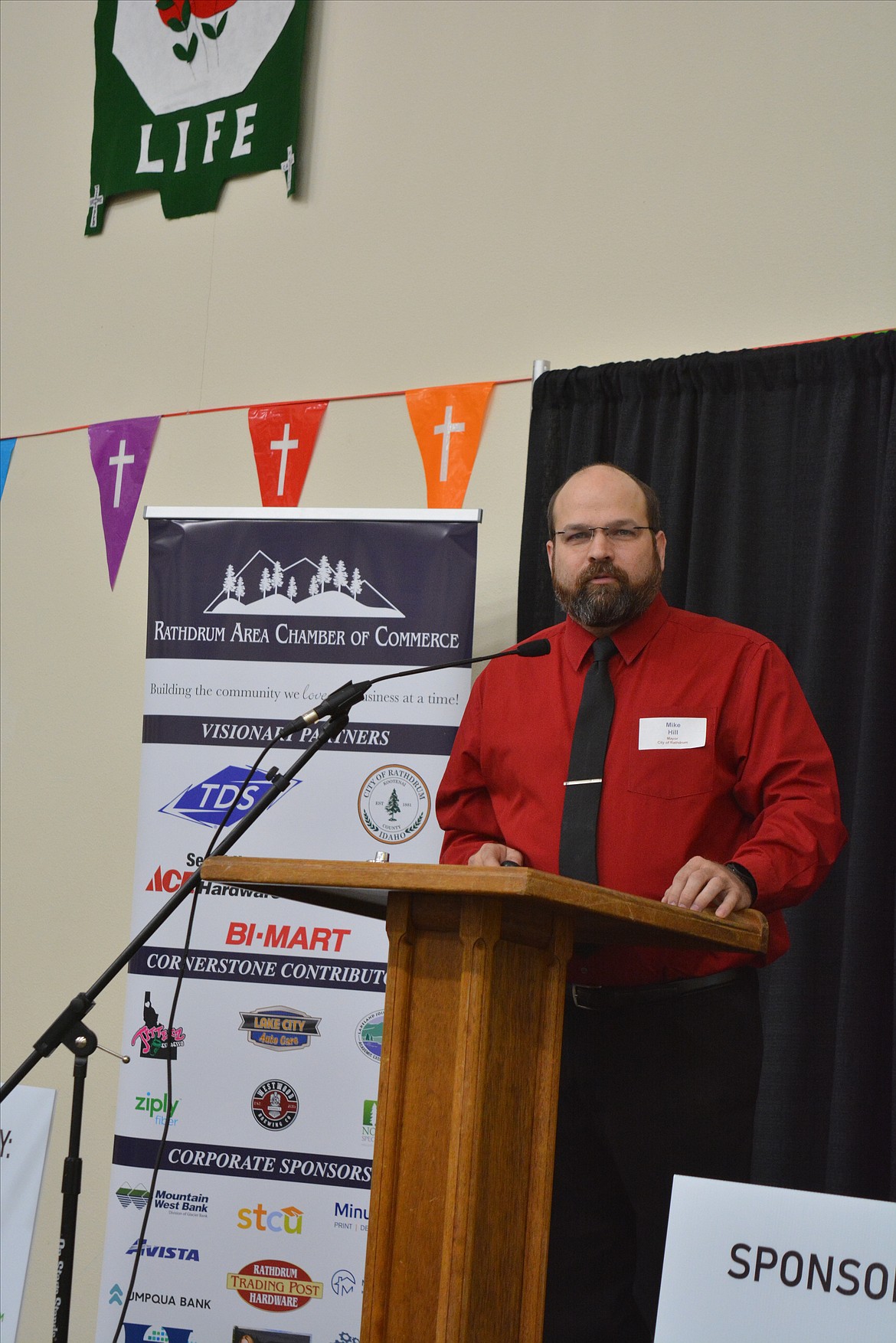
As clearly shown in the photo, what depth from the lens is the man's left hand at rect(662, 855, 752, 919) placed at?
72.7 inches

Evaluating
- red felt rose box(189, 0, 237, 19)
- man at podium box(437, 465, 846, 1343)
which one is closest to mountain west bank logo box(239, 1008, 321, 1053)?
man at podium box(437, 465, 846, 1343)

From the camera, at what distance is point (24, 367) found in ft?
14.7

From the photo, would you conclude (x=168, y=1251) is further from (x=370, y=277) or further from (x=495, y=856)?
(x=370, y=277)

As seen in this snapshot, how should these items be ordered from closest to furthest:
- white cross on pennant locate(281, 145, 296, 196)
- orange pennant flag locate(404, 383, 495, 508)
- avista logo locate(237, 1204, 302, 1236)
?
avista logo locate(237, 1204, 302, 1236)
orange pennant flag locate(404, 383, 495, 508)
white cross on pennant locate(281, 145, 296, 196)

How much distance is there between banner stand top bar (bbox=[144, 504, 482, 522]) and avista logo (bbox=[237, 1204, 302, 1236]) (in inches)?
64.3

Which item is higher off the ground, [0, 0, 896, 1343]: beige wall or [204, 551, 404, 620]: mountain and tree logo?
[0, 0, 896, 1343]: beige wall

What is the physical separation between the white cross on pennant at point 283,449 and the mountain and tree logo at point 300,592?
0.74 meters

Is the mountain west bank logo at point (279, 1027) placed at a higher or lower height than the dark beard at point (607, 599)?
lower

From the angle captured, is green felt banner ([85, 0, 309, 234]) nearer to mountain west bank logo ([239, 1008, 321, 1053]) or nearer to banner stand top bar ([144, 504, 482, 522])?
banner stand top bar ([144, 504, 482, 522])

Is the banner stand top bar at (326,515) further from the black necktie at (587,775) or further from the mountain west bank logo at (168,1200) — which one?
the mountain west bank logo at (168,1200)

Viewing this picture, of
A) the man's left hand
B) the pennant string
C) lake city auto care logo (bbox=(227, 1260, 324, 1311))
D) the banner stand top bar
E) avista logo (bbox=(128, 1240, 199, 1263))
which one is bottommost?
lake city auto care logo (bbox=(227, 1260, 324, 1311))

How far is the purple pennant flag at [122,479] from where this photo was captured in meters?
4.21

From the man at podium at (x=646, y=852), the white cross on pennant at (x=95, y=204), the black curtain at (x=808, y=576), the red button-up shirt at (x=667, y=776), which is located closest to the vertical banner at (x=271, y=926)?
the black curtain at (x=808, y=576)

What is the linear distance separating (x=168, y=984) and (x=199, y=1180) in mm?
454
